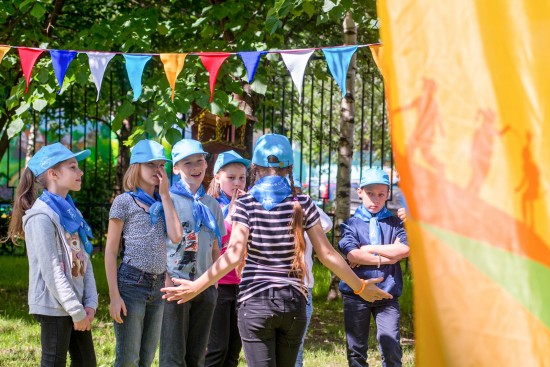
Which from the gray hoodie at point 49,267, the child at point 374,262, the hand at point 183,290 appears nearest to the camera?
the hand at point 183,290

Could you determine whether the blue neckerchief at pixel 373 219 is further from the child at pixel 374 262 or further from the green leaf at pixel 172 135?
the green leaf at pixel 172 135

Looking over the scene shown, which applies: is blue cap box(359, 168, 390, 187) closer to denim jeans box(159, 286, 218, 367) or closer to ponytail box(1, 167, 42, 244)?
denim jeans box(159, 286, 218, 367)

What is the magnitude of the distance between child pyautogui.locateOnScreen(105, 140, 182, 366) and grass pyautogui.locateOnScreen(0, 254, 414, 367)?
6.85 ft

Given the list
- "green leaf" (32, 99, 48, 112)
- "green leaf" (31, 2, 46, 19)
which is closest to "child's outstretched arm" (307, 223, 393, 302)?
"green leaf" (32, 99, 48, 112)

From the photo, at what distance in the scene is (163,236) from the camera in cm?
476

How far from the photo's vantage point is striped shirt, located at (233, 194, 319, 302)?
13.2ft

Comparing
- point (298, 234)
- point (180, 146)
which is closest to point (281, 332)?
point (298, 234)

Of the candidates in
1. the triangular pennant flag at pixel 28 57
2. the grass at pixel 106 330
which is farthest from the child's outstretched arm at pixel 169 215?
the triangular pennant flag at pixel 28 57

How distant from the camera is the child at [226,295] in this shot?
5.35 meters

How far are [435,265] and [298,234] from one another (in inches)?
107

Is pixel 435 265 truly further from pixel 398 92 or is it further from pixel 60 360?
pixel 60 360

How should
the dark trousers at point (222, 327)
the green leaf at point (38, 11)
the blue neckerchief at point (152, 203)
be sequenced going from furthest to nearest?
the green leaf at point (38, 11) < the dark trousers at point (222, 327) < the blue neckerchief at point (152, 203)

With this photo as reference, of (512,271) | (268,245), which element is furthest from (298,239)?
(512,271)

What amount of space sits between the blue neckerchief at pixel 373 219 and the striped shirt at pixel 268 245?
159cm
